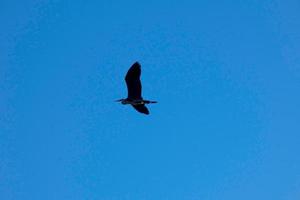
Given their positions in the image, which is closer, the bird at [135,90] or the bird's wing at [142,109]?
the bird at [135,90]

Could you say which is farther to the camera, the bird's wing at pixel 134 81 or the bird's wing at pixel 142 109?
the bird's wing at pixel 142 109

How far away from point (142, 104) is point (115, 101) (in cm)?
226

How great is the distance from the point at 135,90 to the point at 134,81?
4.04 feet

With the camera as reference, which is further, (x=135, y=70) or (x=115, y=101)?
(x=115, y=101)

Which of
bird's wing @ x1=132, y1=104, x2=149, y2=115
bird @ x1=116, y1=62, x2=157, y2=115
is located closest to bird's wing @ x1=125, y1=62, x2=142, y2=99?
bird @ x1=116, y1=62, x2=157, y2=115

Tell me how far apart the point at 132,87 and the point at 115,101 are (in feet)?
10.6

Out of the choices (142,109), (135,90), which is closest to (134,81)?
(135,90)

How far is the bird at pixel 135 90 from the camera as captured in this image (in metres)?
50.3

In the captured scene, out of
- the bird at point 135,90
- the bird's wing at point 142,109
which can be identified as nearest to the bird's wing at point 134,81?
the bird at point 135,90

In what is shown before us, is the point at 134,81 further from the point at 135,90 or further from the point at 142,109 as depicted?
the point at 142,109

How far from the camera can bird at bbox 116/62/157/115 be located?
50312 millimetres

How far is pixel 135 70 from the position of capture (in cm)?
5025

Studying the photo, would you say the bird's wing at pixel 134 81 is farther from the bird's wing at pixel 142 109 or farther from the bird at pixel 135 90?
the bird's wing at pixel 142 109

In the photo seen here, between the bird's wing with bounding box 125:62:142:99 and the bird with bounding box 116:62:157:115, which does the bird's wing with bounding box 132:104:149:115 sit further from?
the bird's wing with bounding box 125:62:142:99
